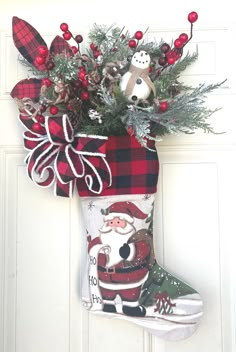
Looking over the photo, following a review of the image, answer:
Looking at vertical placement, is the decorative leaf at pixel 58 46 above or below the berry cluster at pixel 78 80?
above

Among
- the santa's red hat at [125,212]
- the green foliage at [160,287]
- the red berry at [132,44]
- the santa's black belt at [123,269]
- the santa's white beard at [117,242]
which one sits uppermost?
the red berry at [132,44]

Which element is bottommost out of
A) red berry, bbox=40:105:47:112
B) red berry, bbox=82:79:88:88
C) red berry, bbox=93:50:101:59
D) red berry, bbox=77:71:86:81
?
red berry, bbox=40:105:47:112

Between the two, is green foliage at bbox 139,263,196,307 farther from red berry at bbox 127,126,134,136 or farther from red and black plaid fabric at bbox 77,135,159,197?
red berry at bbox 127,126,134,136

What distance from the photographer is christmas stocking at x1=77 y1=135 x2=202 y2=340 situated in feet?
2.92

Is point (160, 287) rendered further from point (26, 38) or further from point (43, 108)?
point (26, 38)

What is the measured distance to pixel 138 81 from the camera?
86 centimetres

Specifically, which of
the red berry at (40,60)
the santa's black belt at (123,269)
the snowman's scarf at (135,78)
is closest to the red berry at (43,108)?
the red berry at (40,60)

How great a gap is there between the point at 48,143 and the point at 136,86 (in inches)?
9.8

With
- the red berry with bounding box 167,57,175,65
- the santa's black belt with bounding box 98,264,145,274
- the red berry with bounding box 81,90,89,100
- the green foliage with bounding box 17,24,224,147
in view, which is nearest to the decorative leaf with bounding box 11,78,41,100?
the green foliage with bounding box 17,24,224,147

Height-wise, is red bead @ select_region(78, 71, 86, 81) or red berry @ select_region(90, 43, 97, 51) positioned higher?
red berry @ select_region(90, 43, 97, 51)

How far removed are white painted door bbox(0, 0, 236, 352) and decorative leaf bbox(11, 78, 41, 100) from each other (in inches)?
3.1

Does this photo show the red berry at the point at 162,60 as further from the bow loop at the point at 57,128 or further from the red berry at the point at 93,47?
the bow loop at the point at 57,128

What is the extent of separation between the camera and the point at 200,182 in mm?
1018

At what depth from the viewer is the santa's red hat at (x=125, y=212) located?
0.91 metres
